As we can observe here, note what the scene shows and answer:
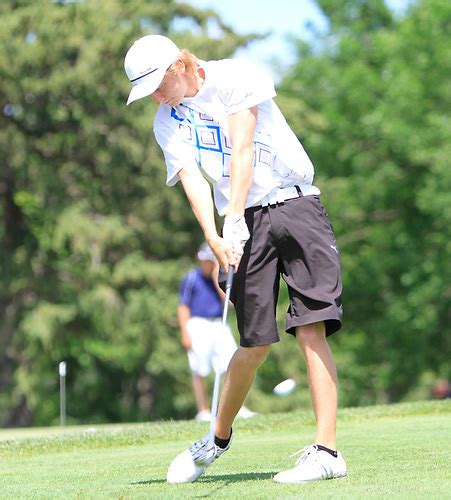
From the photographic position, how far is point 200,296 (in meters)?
12.3

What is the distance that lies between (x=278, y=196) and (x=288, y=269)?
32 centimetres

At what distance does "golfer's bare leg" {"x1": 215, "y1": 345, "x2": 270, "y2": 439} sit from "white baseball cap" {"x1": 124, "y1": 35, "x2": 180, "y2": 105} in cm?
120

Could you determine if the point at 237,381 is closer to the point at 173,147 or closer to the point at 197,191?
the point at 197,191

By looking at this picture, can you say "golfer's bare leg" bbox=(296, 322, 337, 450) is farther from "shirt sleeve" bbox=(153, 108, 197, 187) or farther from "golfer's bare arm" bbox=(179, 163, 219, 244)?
"shirt sleeve" bbox=(153, 108, 197, 187)

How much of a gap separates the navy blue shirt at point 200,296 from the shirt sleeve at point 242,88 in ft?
22.7

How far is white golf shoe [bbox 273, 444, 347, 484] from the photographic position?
5.09m

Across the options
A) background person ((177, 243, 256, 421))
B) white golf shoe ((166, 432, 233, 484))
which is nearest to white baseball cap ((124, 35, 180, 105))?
white golf shoe ((166, 432, 233, 484))

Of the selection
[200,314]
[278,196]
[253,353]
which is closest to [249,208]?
[278,196]

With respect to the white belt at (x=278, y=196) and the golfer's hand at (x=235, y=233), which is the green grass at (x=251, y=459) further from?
the white belt at (x=278, y=196)

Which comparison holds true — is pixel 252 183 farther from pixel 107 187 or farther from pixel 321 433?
pixel 107 187

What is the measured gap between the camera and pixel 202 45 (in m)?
27.4

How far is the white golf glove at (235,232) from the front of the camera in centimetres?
527

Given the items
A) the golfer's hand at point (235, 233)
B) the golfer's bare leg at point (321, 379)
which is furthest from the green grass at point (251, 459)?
the golfer's hand at point (235, 233)

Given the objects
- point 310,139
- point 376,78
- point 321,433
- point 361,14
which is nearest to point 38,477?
point 321,433
